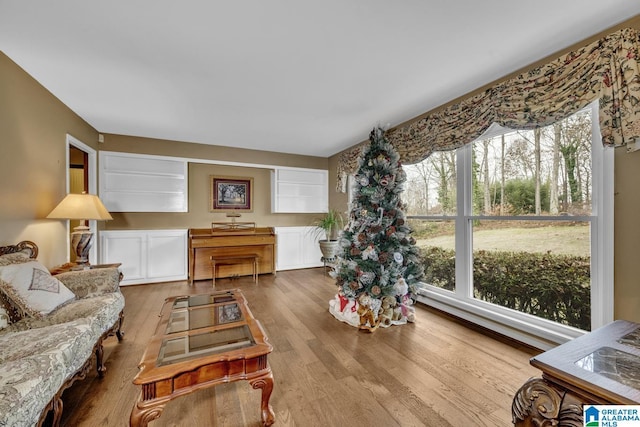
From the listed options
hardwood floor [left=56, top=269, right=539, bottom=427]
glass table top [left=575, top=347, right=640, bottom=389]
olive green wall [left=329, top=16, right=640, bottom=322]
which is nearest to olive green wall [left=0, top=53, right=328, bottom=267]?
hardwood floor [left=56, top=269, right=539, bottom=427]

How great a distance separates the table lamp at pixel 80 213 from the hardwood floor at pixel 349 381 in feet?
2.88

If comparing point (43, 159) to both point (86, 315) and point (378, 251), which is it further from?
point (378, 251)

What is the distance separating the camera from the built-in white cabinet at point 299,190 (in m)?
5.13

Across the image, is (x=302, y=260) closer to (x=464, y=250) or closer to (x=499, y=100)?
(x=464, y=250)

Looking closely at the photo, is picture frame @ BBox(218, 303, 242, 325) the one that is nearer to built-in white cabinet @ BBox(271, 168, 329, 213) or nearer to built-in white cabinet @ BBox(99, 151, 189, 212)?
built-in white cabinet @ BBox(99, 151, 189, 212)

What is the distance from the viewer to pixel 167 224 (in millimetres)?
4438

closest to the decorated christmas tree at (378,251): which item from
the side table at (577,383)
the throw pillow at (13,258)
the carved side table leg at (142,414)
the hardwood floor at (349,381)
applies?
the hardwood floor at (349,381)

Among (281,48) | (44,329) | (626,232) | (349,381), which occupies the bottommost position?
(349,381)

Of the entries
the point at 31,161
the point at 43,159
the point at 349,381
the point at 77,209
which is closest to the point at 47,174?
the point at 43,159

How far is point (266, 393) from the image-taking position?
4.56 feet

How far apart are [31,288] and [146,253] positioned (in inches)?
106

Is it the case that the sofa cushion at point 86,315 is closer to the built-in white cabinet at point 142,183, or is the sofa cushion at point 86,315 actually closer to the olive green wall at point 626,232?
the built-in white cabinet at point 142,183

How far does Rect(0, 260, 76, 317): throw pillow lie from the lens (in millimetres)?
1617

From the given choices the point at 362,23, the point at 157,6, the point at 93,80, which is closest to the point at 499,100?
the point at 362,23
